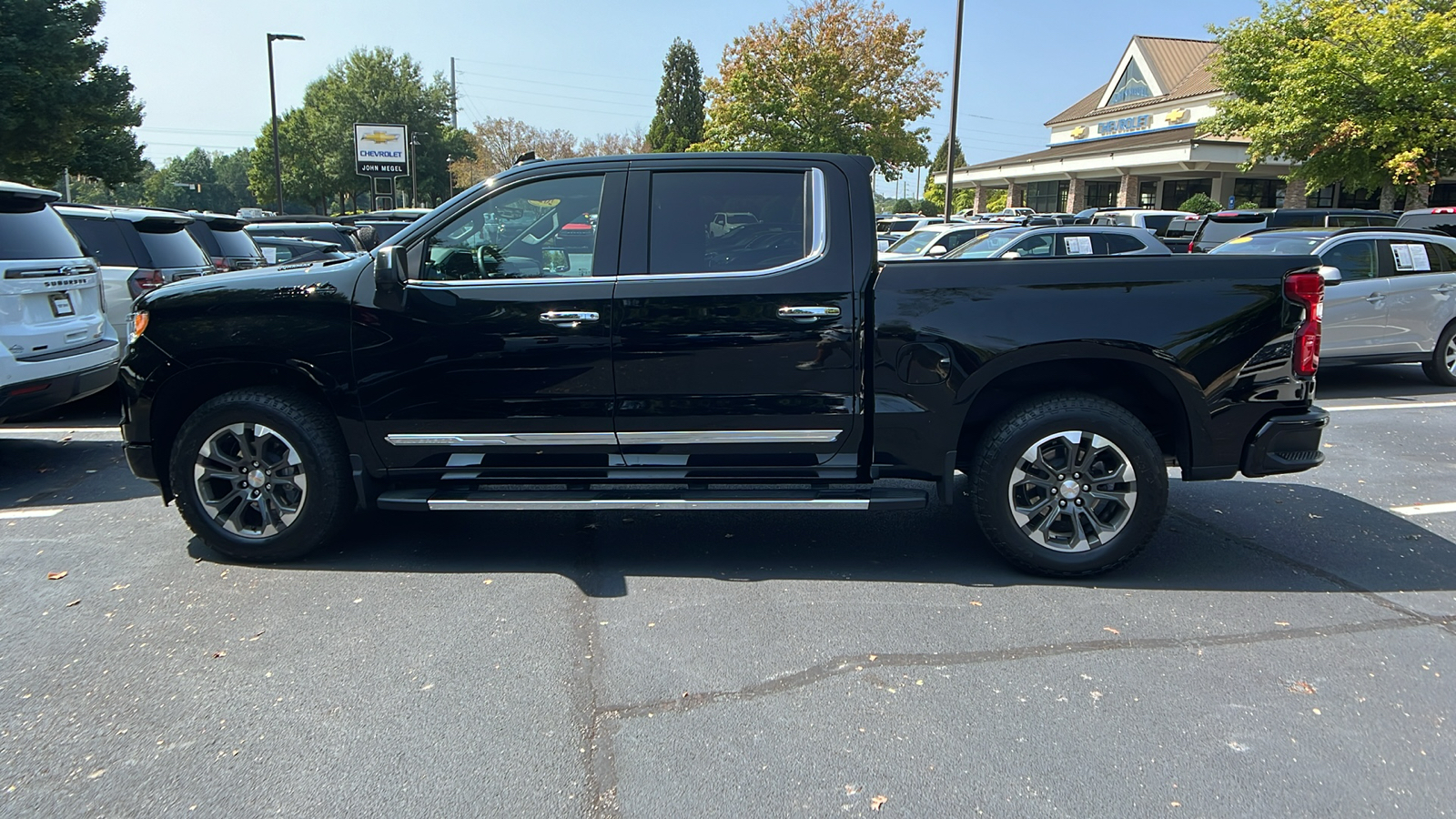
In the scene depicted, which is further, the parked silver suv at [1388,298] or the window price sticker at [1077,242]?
the window price sticker at [1077,242]

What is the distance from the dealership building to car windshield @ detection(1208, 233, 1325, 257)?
92.9ft

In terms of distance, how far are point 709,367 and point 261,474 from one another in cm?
232

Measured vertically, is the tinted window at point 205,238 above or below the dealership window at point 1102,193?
below

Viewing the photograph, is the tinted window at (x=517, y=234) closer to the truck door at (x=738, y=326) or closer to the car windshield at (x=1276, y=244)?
the truck door at (x=738, y=326)

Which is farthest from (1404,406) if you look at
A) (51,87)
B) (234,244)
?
(51,87)

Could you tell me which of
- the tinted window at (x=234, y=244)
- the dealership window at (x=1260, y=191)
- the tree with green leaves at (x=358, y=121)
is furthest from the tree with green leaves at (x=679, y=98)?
the tinted window at (x=234, y=244)

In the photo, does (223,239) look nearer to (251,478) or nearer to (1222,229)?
(251,478)

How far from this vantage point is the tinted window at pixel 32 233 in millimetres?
6299

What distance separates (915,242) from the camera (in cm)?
1809

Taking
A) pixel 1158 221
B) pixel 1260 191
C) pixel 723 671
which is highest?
pixel 1260 191

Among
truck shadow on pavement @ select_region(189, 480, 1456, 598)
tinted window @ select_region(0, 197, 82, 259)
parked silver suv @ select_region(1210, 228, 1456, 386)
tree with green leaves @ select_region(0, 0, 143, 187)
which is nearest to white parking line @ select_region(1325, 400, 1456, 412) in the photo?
parked silver suv @ select_region(1210, 228, 1456, 386)

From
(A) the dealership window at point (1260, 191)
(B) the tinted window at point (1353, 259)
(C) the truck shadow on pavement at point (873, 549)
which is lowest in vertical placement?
(C) the truck shadow on pavement at point (873, 549)

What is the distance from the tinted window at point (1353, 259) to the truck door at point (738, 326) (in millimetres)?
7362

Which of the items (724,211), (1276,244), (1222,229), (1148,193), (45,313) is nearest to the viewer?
(724,211)
